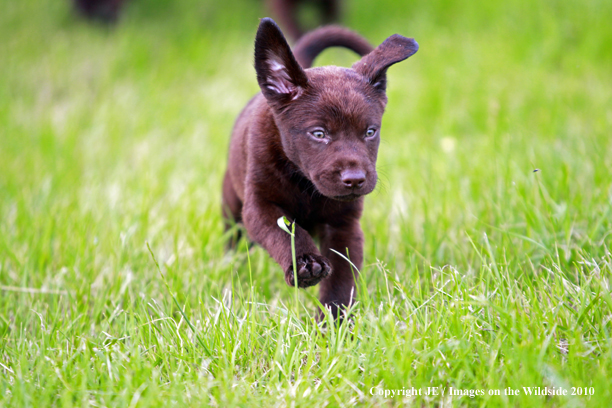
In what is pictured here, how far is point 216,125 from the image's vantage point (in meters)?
5.82

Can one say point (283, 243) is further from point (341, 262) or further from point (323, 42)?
point (323, 42)

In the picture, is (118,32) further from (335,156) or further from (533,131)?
(335,156)

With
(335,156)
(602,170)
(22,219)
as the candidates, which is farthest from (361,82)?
(22,219)

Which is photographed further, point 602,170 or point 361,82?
point 602,170

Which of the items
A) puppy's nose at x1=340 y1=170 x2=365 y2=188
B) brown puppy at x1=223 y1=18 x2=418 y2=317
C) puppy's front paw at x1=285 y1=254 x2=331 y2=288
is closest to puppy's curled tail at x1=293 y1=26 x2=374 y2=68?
brown puppy at x1=223 y1=18 x2=418 y2=317

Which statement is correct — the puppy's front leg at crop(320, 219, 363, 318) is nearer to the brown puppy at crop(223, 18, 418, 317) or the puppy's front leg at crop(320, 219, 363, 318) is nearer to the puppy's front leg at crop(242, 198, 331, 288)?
the brown puppy at crop(223, 18, 418, 317)

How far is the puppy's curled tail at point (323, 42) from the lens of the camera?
3.11 metres

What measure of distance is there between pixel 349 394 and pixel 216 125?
441cm

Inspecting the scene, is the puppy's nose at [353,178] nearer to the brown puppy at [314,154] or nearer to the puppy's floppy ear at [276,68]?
the brown puppy at [314,154]

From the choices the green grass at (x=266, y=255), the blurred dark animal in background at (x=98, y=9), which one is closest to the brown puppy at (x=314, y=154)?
the green grass at (x=266, y=255)

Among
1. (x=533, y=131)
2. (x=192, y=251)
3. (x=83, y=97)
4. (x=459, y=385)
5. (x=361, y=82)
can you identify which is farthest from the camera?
(x=83, y=97)

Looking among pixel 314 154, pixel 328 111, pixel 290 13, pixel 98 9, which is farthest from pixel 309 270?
pixel 98 9

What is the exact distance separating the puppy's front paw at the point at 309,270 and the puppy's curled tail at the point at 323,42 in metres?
1.44

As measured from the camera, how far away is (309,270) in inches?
83.4
